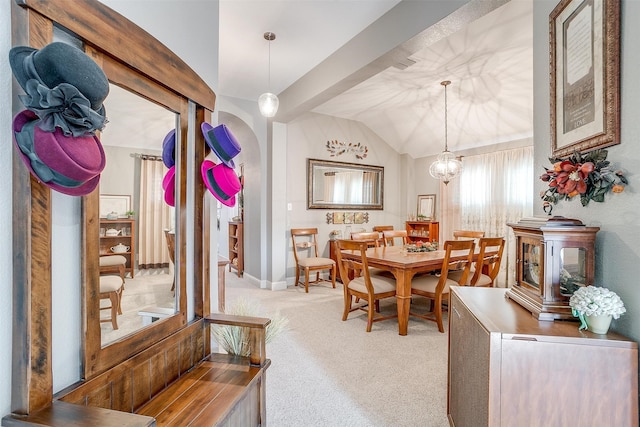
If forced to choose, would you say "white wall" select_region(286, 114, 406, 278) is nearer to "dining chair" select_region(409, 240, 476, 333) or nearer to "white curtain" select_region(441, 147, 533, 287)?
"white curtain" select_region(441, 147, 533, 287)

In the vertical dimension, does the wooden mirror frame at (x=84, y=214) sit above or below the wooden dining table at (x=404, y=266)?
above

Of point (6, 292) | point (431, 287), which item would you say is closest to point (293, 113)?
point (431, 287)

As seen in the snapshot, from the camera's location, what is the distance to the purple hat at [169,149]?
140 cm

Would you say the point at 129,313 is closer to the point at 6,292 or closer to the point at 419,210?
the point at 6,292

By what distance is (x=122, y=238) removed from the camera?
1.21 metres

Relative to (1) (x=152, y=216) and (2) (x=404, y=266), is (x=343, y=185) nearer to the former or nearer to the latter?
(2) (x=404, y=266)

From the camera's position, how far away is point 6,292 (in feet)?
2.71

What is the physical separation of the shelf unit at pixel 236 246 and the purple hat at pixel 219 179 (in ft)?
13.2

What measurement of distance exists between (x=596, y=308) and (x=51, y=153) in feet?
5.20

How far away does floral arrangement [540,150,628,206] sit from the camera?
3.47 ft

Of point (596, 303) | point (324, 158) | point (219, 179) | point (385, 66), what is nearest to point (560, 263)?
point (596, 303)

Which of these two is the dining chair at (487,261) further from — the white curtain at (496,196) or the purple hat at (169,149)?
the purple hat at (169,149)

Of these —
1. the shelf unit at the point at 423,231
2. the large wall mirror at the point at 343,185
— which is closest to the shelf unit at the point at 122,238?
the large wall mirror at the point at 343,185

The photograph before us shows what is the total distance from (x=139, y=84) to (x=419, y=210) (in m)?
5.53
